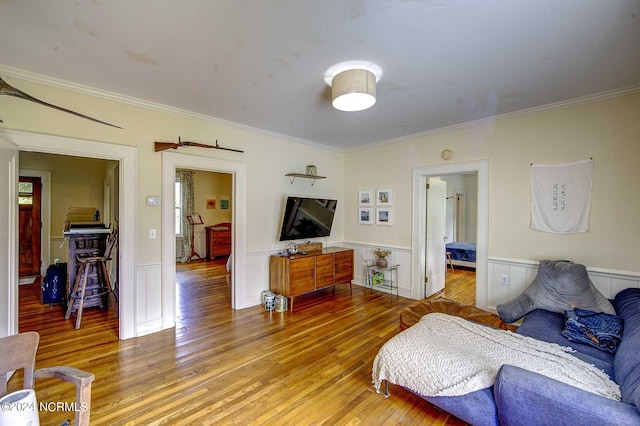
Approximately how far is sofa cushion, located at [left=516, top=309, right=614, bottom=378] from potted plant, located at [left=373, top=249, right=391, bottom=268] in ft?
7.19

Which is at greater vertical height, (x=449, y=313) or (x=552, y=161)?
(x=552, y=161)

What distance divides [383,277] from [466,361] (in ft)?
9.95

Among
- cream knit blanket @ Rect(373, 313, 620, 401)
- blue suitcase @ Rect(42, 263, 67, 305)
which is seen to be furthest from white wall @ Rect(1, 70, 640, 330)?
blue suitcase @ Rect(42, 263, 67, 305)

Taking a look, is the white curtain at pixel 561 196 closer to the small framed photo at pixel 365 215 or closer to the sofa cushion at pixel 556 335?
the sofa cushion at pixel 556 335

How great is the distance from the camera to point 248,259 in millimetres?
4125

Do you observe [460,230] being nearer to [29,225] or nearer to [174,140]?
[174,140]

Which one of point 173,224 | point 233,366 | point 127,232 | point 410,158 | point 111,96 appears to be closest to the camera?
point 233,366

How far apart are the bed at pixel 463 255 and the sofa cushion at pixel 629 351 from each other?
4112 mm

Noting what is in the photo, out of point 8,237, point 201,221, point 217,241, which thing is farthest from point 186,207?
point 8,237

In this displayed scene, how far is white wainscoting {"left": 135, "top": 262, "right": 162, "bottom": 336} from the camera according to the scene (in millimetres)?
3164

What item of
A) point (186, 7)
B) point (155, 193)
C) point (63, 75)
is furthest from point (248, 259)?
point (186, 7)

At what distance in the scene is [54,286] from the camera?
13.3 feet

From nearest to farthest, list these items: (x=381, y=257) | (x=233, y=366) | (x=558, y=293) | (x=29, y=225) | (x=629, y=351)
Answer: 1. (x=629, y=351)
2. (x=233, y=366)
3. (x=558, y=293)
4. (x=381, y=257)
5. (x=29, y=225)

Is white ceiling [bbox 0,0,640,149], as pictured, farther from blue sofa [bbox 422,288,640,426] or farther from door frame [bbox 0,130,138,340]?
blue sofa [bbox 422,288,640,426]
